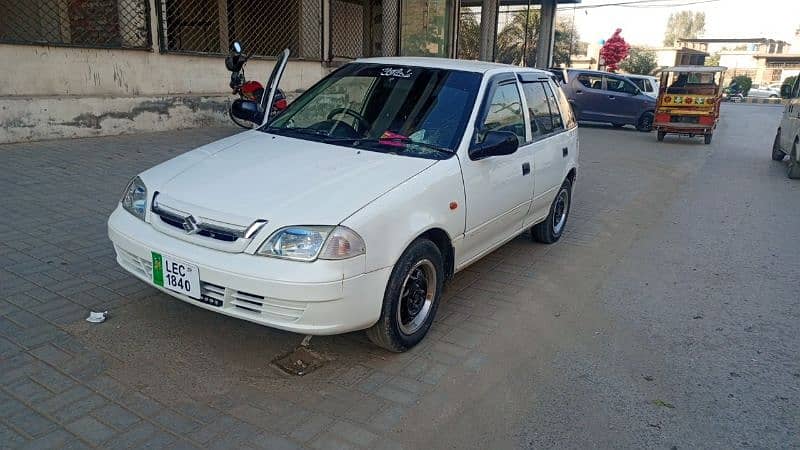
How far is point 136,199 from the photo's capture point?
139 inches

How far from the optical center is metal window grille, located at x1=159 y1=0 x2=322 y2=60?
1299cm

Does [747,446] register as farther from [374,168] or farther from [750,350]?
[374,168]

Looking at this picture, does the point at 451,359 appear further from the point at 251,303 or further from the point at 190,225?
the point at 190,225

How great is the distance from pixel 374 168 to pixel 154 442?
6.00 ft

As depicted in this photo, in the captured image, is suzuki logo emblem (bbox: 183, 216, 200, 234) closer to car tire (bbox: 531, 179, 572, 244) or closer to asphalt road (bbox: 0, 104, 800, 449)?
asphalt road (bbox: 0, 104, 800, 449)

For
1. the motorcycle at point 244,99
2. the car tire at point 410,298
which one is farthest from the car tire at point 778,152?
the car tire at point 410,298

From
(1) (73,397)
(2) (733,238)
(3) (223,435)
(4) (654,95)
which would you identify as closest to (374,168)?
(3) (223,435)

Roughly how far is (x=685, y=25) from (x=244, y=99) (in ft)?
420

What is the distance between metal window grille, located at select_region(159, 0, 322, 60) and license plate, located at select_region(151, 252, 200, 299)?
32.9 feet

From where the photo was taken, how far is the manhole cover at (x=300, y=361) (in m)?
3.25

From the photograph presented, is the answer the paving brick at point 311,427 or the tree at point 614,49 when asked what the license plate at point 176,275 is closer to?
the paving brick at point 311,427

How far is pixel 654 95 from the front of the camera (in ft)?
61.0

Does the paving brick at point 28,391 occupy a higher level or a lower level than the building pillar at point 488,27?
lower

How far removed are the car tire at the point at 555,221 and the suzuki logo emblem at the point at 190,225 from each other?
3.51m
